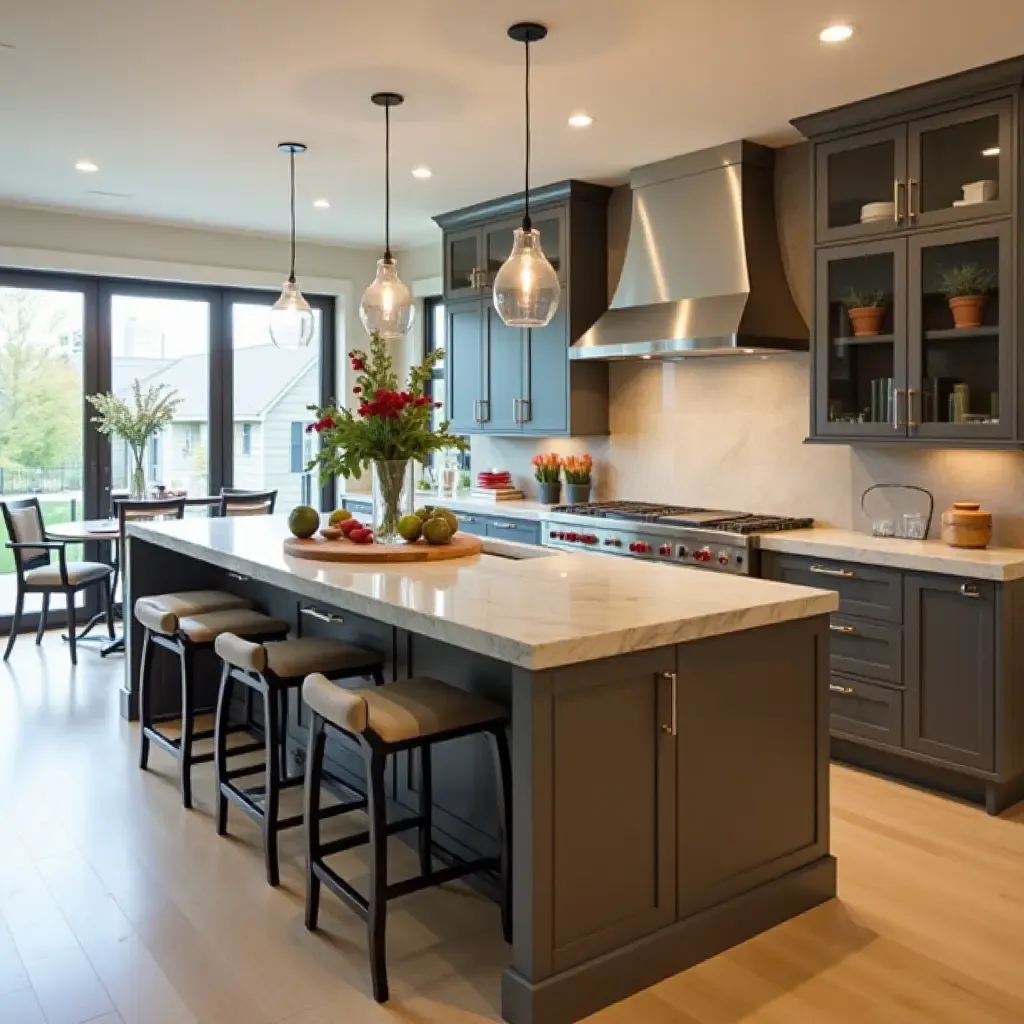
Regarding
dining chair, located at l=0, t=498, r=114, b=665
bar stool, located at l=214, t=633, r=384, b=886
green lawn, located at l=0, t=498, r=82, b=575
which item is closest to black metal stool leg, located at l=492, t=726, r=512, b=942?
bar stool, located at l=214, t=633, r=384, b=886

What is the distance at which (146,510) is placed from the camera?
5.73 m

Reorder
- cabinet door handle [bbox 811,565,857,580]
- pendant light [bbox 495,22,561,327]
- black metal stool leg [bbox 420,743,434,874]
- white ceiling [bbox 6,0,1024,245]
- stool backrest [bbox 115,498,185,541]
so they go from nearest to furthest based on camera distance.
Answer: black metal stool leg [bbox 420,743,434,874], white ceiling [bbox 6,0,1024,245], pendant light [bbox 495,22,561,327], cabinet door handle [bbox 811,565,857,580], stool backrest [bbox 115,498,185,541]

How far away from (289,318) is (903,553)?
2859 millimetres

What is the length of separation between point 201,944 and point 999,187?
3726 mm

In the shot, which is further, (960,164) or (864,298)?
(864,298)

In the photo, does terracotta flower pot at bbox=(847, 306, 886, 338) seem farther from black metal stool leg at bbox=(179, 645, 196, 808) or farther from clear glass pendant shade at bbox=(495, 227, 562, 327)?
black metal stool leg at bbox=(179, 645, 196, 808)

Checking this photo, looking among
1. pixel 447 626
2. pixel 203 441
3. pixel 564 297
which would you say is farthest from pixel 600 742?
pixel 203 441

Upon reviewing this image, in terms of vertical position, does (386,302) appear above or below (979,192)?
below

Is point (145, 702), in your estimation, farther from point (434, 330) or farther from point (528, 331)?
point (434, 330)

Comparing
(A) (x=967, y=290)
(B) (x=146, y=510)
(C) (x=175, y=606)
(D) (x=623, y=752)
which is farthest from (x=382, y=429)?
(B) (x=146, y=510)

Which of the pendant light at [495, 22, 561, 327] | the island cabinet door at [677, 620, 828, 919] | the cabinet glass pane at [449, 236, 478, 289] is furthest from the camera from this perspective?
the cabinet glass pane at [449, 236, 478, 289]

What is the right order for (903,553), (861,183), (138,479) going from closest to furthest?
(903,553) → (861,183) → (138,479)

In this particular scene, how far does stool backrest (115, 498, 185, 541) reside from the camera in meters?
5.60

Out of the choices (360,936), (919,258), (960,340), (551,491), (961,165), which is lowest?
(360,936)
